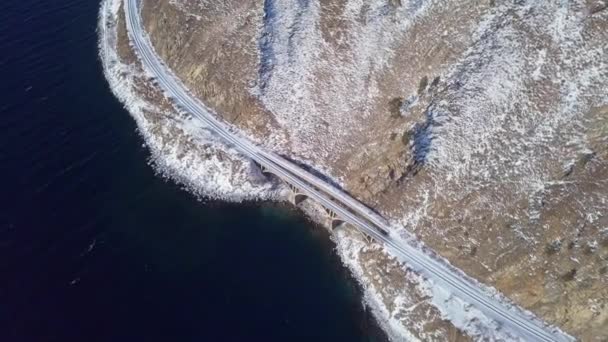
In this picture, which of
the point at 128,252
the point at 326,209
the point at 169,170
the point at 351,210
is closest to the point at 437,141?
the point at 351,210

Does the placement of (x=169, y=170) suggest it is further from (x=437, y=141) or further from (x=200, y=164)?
(x=437, y=141)

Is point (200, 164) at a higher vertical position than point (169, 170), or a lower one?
higher

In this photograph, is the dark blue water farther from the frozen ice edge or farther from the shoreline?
the frozen ice edge

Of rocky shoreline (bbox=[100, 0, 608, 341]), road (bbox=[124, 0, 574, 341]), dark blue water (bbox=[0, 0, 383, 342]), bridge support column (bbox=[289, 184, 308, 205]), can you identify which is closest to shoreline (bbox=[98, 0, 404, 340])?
rocky shoreline (bbox=[100, 0, 608, 341])

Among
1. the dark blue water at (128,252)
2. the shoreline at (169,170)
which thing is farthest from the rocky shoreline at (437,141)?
the dark blue water at (128,252)

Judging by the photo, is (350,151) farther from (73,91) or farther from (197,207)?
(73,91)

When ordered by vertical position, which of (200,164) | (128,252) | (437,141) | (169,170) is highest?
(437,141)
